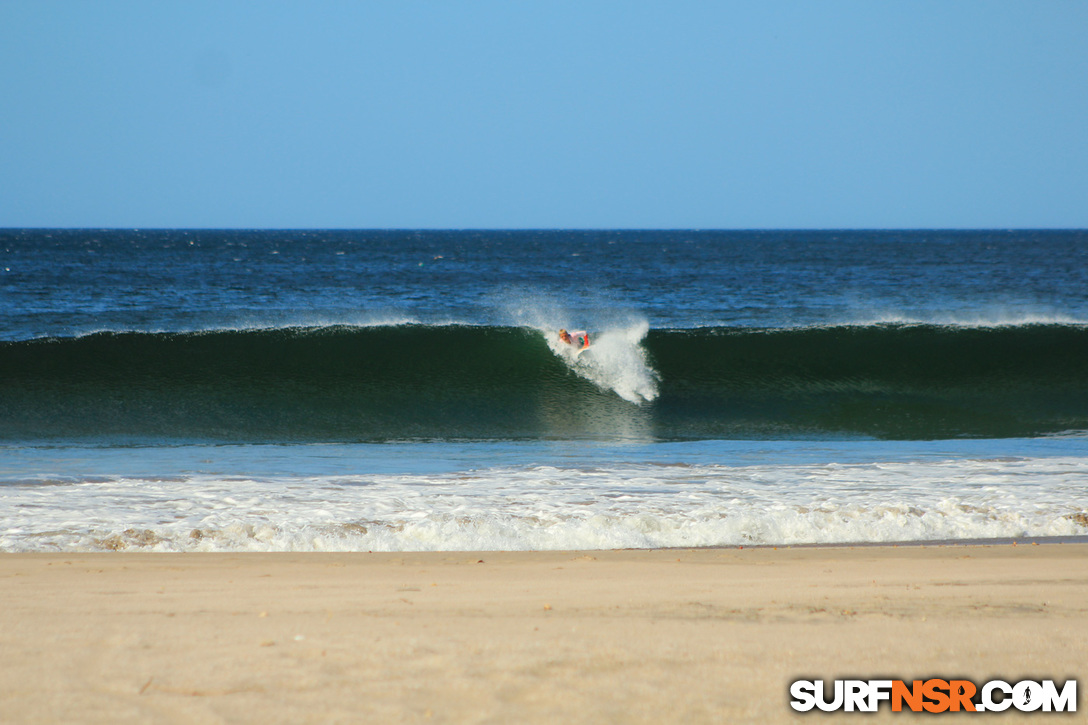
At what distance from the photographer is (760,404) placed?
1248 centimetres

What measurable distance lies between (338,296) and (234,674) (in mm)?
29575

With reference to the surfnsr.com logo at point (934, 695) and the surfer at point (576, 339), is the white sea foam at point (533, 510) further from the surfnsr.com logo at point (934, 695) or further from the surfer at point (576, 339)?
the surfer at point (576, 339)

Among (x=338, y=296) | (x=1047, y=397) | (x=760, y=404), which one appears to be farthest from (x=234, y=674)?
(x=338, y=296)

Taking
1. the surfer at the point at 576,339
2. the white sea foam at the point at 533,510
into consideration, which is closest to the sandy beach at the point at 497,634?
the white sea foam at the point at 533,510

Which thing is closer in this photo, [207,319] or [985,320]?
[985,320]

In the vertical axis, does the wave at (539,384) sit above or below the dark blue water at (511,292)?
below

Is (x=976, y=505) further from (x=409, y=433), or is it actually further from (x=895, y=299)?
(x=895, y=299)

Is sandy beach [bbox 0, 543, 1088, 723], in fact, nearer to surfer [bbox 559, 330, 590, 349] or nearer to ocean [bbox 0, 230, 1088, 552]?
ocean [bbox 0, 230, 1088, 552]

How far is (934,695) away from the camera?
2729 mm

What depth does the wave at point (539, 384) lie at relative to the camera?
420 inches

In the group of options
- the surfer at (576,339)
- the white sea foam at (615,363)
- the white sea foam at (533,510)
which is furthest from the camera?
the surfer at (576,339)

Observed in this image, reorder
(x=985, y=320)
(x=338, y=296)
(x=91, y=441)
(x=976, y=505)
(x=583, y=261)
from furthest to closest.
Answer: (x=583, y=261) → (x=338, y=296) → (x=985, y=320) → (x=91, y=441) → (x=976, y=505)

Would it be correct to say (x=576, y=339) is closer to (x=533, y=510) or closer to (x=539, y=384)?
(x=539, y=384)

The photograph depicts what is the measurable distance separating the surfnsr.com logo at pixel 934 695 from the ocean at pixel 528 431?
2.51 meters
